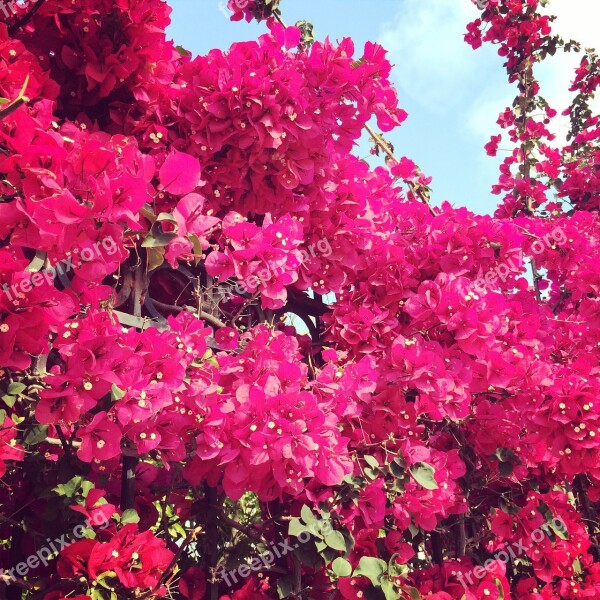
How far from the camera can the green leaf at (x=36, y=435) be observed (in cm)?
162

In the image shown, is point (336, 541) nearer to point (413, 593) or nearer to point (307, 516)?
point (307, 516)

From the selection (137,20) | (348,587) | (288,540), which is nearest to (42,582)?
(288,540)

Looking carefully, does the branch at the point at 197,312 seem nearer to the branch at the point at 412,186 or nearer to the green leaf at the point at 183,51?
the green leaf at the point at 183,51

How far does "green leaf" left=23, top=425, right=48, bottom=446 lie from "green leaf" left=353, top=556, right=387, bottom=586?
103 centimetres

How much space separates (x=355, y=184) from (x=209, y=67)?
2.56 feet

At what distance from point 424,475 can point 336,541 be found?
0.36m

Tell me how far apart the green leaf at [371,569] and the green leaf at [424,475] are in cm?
29

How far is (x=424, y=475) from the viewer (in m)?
1.94

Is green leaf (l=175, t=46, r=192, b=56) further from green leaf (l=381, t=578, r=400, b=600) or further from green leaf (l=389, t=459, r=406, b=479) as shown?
green leaf (l=381, t=578, r=400, b=600)

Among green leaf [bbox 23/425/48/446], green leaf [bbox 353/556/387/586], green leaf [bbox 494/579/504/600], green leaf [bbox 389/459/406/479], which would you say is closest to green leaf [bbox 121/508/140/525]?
green leaf [bbox 23/425/48/446]

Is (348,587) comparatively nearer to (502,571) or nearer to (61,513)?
(502,571)

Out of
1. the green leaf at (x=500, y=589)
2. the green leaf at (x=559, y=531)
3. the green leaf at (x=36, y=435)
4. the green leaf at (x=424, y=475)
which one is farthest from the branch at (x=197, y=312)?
the green leaf at (x=559, y=531)

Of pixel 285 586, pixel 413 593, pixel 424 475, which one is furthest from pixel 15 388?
pixel 413 593

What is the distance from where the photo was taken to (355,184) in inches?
101
